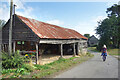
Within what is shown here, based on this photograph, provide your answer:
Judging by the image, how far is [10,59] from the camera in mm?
7176

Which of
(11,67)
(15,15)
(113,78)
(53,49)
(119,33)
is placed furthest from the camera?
(119,33)

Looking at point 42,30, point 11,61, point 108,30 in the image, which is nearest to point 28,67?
point 11,61

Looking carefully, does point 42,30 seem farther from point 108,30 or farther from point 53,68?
point 108,30

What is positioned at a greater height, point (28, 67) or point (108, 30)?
point (108, 30)

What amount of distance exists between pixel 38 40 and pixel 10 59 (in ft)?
8.97

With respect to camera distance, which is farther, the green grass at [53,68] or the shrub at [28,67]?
the shrub at [28,67]

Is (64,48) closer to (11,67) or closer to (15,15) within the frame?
(15,15)

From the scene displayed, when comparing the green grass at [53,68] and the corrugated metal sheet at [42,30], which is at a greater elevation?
the corrugated metal sheet at [42,30]

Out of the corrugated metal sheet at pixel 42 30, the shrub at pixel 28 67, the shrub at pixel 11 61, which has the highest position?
the corrugated metal sheet at pixel 42 30

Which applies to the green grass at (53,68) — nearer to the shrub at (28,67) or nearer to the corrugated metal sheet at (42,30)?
the shrub at (28,67)

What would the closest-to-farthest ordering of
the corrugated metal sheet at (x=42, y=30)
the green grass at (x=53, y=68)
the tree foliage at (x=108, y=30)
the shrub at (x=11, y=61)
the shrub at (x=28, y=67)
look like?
the green grass at (x=53, y=68) → the shrub at (x=28, y=67) → the shrub at (x=11, y=61) → the corrugated metal sheet at (x=42, y=30) → the tree foliage at (x=108, y=30)

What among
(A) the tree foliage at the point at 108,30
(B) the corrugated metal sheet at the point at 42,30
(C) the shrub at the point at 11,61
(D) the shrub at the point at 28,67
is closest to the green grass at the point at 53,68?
(D) the shrub at the point at 28,67

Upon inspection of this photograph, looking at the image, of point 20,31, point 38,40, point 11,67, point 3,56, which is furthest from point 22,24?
point 11,67

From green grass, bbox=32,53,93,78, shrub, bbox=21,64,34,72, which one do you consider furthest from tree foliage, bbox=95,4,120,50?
shrub, bbox=21,64,34,72
